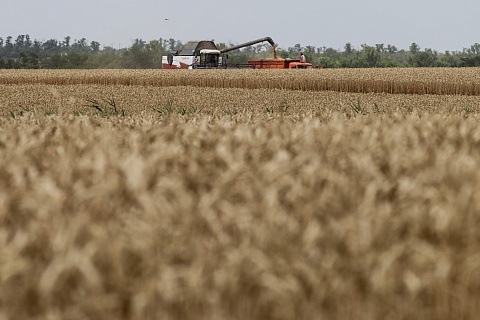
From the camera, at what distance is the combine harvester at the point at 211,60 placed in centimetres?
5128

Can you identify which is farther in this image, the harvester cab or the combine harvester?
the harvester cab

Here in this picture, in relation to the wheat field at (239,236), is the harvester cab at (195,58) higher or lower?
higher

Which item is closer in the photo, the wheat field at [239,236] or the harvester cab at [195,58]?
the wheat field at [239,236]

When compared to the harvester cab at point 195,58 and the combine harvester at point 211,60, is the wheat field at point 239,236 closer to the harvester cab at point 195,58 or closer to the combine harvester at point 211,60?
the combine harvester at point 211,60

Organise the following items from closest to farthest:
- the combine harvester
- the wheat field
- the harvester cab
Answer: the wheat field < the combine harvester < the harvester cab


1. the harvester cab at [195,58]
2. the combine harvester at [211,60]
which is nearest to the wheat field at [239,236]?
the combine harvester at [211,60]

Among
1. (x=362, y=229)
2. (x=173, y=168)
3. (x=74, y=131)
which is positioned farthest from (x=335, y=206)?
(x=74, y=131)

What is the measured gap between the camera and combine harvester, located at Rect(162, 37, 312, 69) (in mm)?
51281

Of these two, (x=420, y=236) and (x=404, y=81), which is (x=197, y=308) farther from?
(x=404, y=81)

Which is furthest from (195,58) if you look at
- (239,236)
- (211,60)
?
(239,236)

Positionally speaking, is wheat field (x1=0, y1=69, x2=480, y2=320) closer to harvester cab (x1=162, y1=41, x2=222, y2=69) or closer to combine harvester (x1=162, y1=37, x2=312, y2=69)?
combine harvester (x1=162, y1=37, x2=312, y2=69)

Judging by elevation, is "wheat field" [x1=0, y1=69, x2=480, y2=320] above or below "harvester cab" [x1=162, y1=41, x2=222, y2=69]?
below

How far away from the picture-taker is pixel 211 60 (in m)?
54.2

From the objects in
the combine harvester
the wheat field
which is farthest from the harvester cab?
the wheat field
